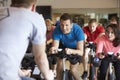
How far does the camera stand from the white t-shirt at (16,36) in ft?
6.34

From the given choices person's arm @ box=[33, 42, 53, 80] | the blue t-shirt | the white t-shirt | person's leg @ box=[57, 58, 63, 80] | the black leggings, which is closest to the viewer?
the white t-shirt

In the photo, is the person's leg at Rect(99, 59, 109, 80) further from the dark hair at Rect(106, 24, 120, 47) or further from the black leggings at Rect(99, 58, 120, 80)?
the dark hair at Rect(106, 24, 120, 47)

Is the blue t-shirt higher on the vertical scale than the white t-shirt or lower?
lower

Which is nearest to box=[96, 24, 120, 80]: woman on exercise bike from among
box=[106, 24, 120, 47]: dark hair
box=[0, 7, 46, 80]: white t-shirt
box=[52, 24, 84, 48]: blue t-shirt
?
box=[106, 24, 120, 47]: dark hair

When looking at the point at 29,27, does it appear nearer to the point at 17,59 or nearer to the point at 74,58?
the point at 17,59

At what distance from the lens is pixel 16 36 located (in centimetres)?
198

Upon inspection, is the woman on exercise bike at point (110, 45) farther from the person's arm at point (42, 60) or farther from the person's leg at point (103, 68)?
the person's arm at point (42, 60)

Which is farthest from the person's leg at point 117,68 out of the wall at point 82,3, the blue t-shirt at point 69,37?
the wall at point 82,3

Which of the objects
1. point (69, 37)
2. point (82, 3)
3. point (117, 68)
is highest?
point (82, 3)

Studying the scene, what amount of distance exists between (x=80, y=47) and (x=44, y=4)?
6633mm

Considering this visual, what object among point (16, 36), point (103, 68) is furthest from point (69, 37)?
point (16, 36)

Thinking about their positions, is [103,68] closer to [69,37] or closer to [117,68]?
[117,68]

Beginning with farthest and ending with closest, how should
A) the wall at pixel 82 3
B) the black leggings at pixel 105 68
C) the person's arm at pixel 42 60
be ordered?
1. the wall at pixel 82 3
2. the black leggings at pixel 105 68
3. the person's arm at pixel 42 60

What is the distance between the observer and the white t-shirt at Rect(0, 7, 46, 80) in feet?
6.34
